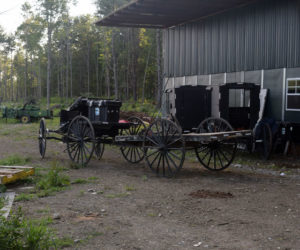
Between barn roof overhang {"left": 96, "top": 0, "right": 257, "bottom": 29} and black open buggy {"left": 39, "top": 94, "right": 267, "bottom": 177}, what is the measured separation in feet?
19.0

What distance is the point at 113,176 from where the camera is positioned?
9.98 m

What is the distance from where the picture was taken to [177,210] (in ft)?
22.1

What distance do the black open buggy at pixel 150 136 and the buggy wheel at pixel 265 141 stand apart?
57.8 inches

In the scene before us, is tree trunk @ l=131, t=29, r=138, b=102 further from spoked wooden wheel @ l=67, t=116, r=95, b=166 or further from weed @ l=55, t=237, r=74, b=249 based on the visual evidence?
weed @ l=55, t=237, r=74, b=249

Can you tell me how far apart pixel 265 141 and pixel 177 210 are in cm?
693

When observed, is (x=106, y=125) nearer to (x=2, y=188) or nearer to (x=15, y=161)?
(x=15, y=161)

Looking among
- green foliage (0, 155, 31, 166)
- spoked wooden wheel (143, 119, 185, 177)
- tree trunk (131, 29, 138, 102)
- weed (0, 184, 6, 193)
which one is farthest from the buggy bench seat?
tree trunk (131, 29, 138, 102)

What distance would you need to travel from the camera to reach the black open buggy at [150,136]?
9.27 metres

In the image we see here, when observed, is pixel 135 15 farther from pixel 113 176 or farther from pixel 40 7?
pixel 40 7

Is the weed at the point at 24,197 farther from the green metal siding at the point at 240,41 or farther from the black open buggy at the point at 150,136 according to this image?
the green metal siding at the point at 240,41

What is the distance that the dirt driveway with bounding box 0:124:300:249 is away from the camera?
5215 millimetres

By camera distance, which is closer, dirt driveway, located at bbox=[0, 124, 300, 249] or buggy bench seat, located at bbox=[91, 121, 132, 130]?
dirt driveway, located at bbox=[0, 124, 300, 249]

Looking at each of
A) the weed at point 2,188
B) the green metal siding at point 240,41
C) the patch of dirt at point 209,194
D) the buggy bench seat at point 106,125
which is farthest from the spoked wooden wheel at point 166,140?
the green metal siding at point 240,41

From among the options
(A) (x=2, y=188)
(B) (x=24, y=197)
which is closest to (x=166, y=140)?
(B) (x=24, y=197)
